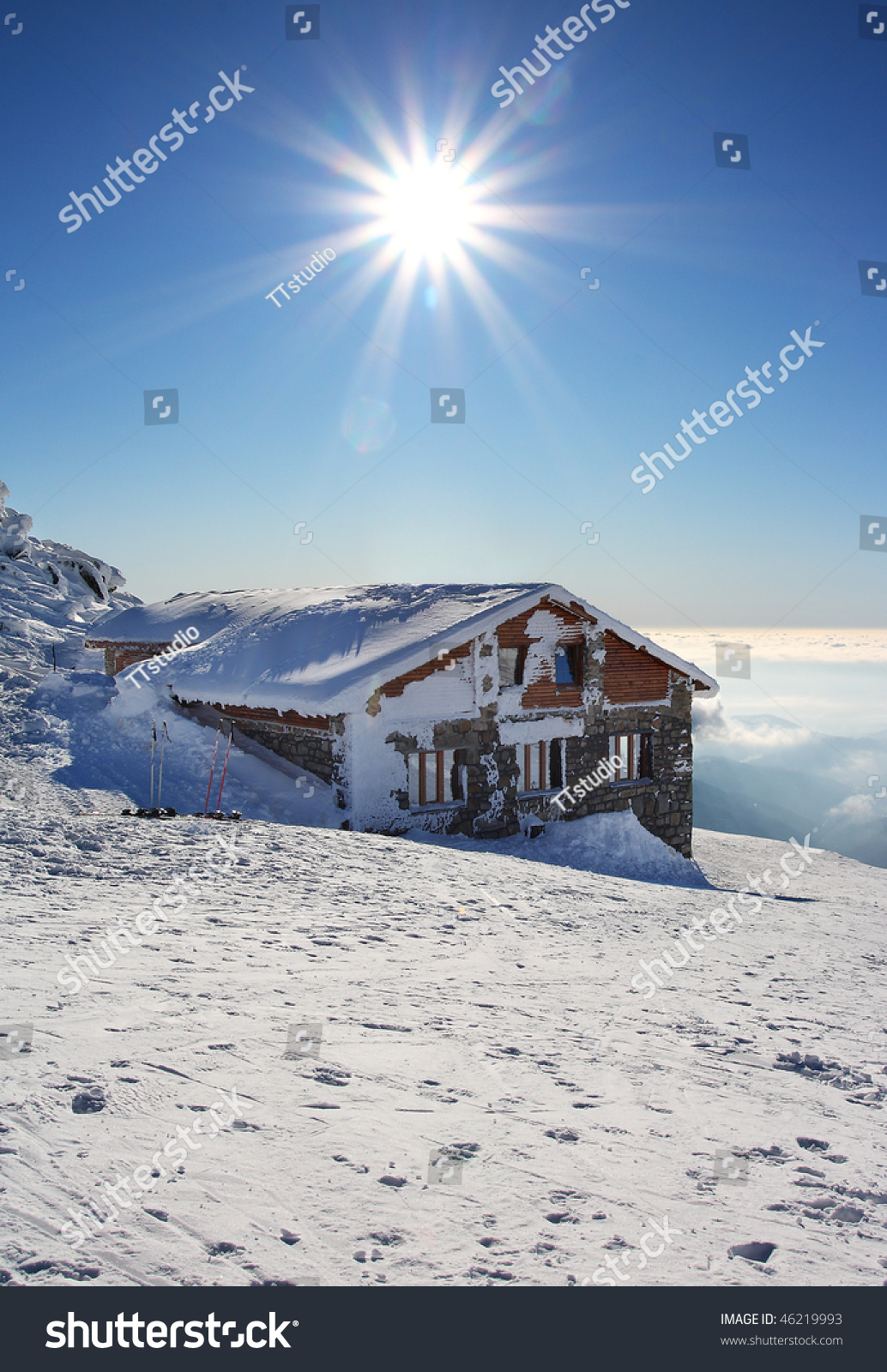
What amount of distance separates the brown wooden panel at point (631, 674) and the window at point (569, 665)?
74 cm

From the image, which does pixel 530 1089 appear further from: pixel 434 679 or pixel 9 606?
pixel 9 606

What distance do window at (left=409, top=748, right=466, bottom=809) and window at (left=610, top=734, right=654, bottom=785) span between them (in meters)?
4.59

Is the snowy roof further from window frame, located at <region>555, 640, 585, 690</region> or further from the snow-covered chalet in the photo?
window frame, located at <region>555, 640, 585, 690</region>

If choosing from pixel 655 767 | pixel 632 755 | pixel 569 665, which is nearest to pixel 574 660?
pixel 569 665

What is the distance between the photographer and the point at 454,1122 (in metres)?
3.96

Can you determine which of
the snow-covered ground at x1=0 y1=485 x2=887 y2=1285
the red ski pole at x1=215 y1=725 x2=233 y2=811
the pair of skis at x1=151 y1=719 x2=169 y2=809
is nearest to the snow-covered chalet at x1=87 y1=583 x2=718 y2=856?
the red ski pole at x1=215 y1=725 x2=233 y2=811

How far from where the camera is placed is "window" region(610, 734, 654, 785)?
1881 centimetres

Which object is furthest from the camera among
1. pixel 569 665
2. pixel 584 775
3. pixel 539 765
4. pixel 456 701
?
pixel 569 665

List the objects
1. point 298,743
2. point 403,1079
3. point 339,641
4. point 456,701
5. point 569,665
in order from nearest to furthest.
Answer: point 403,1079 < point 298,743 < point 456,701 < point 339,641 < point 569,665

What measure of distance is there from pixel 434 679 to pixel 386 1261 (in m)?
12.7

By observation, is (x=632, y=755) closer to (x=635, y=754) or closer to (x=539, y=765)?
(x=635, y=754)

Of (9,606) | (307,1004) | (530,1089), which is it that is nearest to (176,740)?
(307,1004)

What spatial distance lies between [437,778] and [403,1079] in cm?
1127

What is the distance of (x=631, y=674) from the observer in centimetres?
1897
